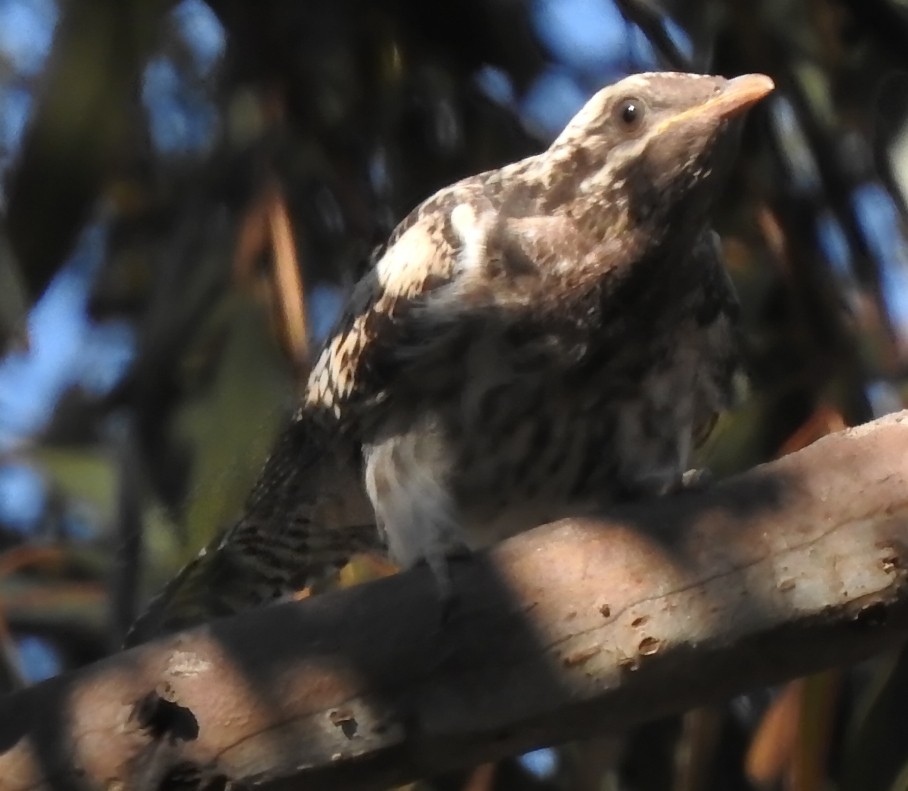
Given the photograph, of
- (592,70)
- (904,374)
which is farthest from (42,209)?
(904,374)

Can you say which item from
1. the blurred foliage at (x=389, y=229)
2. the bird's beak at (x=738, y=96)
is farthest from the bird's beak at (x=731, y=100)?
the blurred foliage at (x=389, y=229)

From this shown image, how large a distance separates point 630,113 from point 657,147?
6 cm

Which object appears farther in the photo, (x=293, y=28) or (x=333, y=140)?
(x=333, y=140)

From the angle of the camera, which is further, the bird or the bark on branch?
the bird

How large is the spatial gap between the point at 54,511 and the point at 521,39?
3.59 feet

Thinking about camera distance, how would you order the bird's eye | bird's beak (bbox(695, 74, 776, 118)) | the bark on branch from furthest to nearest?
the bird's eye < bird's beak (bbox(695, 74, 776, 118)) < the bark on branch

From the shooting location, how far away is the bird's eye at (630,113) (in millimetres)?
1479

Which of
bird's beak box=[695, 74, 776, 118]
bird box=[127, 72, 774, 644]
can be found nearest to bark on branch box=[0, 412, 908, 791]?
bird box=[127, 72, 774, 644]

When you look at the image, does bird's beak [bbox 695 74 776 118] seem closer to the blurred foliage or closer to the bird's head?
the bird's head

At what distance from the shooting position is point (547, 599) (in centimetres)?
109

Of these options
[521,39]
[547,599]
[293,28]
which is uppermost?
[293,28]

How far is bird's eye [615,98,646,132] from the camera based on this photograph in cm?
148

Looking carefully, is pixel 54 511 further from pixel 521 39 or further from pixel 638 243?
pixel 638 243

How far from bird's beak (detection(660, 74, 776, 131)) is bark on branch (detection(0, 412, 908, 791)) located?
391 millimetres
